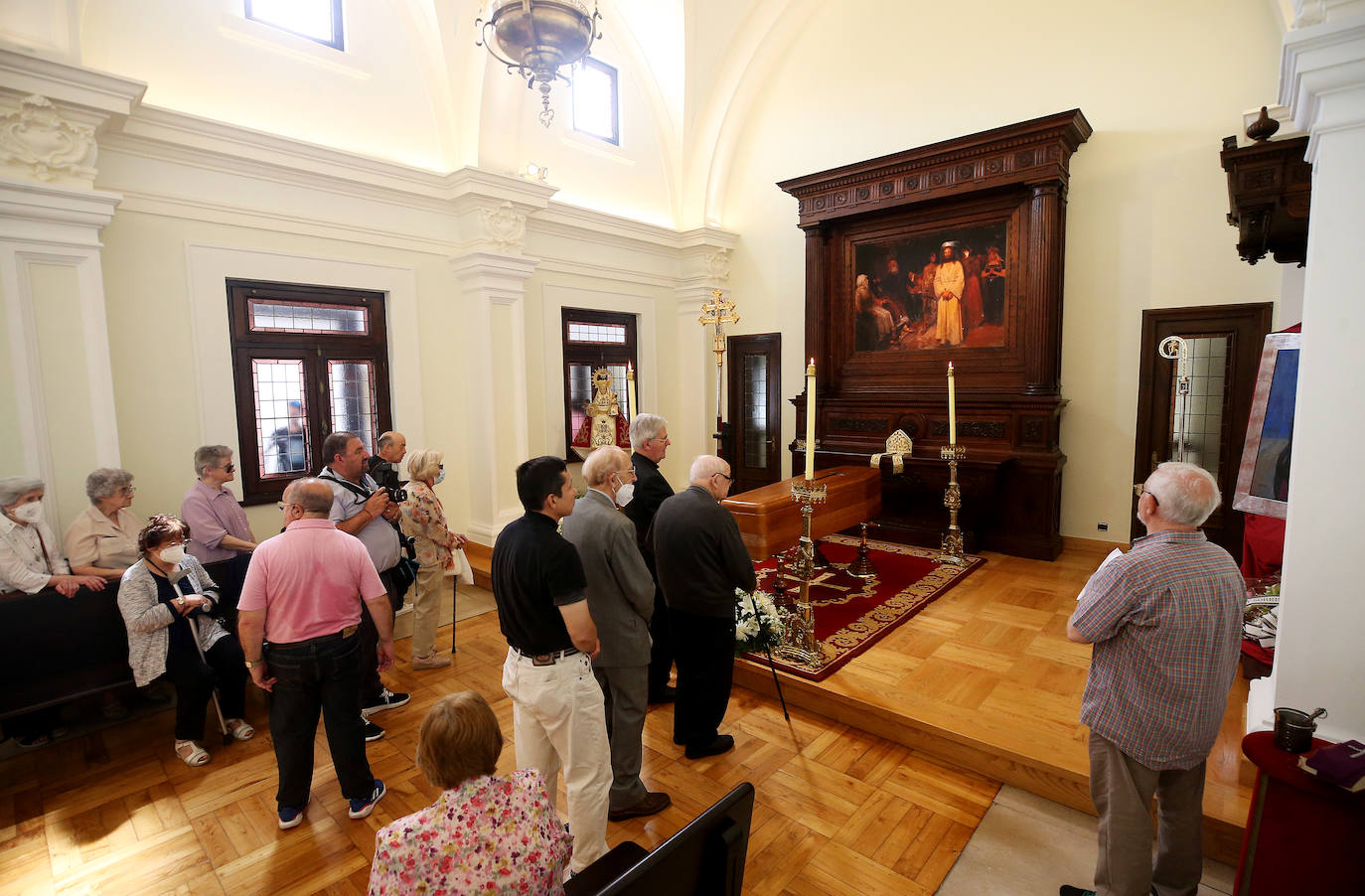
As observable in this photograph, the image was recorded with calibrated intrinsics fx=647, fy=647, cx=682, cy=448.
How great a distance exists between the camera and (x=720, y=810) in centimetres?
138

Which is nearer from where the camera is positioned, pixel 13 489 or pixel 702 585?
pixel 702 585

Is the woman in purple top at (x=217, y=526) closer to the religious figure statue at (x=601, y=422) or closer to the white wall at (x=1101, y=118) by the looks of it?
the religious figure statue at (x=601, y=422)

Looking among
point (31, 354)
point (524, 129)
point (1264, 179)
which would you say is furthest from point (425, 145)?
point (1264, 179)

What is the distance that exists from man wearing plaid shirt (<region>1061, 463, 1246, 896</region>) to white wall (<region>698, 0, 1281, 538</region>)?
5.25 m

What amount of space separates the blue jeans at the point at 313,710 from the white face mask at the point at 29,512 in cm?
219

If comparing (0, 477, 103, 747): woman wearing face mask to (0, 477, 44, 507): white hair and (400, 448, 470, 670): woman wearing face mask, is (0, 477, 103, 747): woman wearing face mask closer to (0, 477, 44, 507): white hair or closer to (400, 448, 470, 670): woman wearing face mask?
(0, 477, 44, 507): white hair

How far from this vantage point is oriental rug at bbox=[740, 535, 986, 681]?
4.39 m

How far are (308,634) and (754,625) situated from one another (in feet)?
7.44

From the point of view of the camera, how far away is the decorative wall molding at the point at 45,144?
166 inches

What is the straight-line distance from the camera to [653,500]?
376 centimetres

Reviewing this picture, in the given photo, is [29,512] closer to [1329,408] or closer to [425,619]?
[425,619]

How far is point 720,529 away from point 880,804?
4.84 ft

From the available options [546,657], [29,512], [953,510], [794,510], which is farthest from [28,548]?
[953,510]

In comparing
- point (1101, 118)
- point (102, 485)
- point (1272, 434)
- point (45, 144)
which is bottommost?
point (102, 485)
